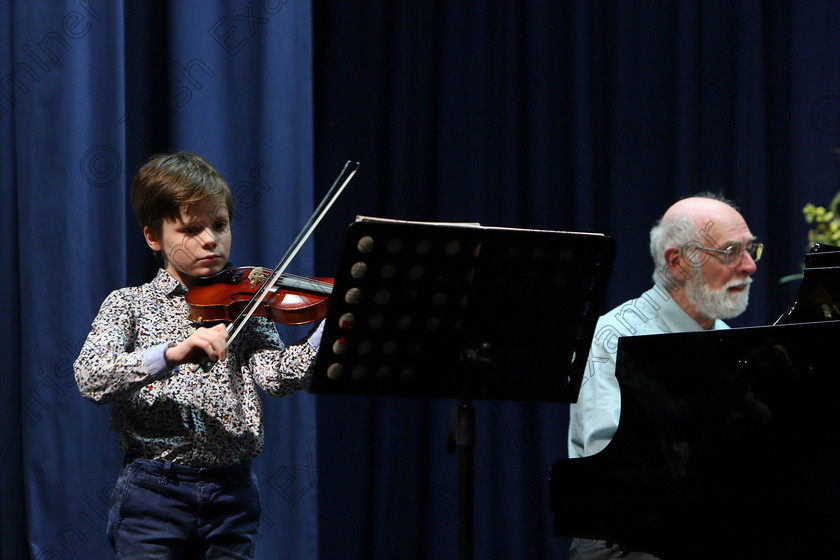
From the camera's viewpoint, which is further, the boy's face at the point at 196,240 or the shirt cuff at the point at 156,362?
the boy's face at the point at 196,240

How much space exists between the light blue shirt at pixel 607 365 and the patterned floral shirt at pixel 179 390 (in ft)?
2.35

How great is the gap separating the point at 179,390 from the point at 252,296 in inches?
9.6

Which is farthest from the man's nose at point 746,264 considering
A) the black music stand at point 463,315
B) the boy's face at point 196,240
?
the boy's face at point 196,240

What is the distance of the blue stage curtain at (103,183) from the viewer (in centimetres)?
269

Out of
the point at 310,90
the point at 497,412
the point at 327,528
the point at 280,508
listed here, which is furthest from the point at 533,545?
the point at 310,90

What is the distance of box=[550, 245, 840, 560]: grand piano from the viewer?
1846 mm

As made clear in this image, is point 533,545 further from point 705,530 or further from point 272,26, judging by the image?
point 272,26

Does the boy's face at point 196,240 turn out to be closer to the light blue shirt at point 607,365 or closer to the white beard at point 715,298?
the light blue shirt at point 607,365

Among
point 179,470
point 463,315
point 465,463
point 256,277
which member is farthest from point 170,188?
point 465,463

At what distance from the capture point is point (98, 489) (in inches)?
106

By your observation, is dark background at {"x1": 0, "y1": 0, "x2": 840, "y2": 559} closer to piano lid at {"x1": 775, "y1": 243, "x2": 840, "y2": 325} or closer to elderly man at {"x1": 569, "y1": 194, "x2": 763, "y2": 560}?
elderly man at {"x1": 569, "y1": 194, "x2": 763, "y2": 560}

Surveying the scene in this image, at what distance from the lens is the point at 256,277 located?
7.02ft

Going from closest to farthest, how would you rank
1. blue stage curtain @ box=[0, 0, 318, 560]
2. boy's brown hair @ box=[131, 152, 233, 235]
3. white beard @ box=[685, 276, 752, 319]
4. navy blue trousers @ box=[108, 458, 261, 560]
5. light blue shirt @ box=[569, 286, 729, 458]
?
1. navy blue trousers @ box=[108, 458, 261, 560]
2. boy's brown hair @ box=[131, 152, 233, 235]
3. light blue shirt @ box=[569, 286, 729, 458]
4. blue stage curtain @ box=[0, 0, 318, 560]
5. white beard @ box=[685, 276, 752, 319]

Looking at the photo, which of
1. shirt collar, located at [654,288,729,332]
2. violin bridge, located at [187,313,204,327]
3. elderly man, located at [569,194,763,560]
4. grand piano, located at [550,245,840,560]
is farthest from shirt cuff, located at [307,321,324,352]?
shirt collar, located at [654,288,729,332]
